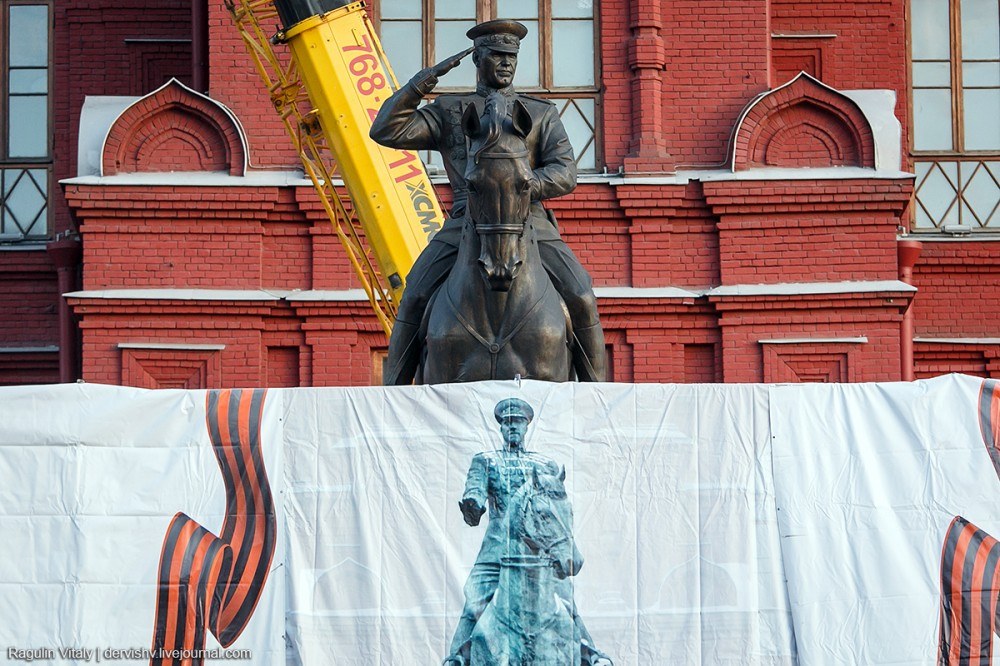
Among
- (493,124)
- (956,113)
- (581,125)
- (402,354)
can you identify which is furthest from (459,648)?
(956,113)

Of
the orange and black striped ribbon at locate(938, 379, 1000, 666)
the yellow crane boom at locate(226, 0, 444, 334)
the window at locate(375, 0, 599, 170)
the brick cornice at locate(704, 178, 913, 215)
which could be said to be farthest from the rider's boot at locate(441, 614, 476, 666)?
the window at locate(375, 0, 599, 170)

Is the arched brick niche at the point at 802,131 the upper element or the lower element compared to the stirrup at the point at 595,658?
Answer: upper

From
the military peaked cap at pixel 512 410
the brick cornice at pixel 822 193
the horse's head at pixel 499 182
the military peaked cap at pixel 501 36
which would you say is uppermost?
the brick cornice at pixel 822 193

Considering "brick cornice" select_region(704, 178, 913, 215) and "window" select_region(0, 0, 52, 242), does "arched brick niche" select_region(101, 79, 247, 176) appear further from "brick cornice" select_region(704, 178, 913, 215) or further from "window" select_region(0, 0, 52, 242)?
"brick cornice" select_region(704, 178, 913, 215)

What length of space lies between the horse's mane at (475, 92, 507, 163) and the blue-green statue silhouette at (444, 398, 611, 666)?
1.50 metres

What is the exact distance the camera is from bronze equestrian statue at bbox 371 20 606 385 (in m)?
11.5

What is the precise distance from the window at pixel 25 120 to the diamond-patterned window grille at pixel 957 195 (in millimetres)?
9375

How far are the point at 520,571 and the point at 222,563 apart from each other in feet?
4.82

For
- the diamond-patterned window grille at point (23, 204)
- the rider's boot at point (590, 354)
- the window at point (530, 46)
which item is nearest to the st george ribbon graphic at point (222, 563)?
the rider's boot at point (590, 354)

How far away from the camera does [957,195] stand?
2267 cm

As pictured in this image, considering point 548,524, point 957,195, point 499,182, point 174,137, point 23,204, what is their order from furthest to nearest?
point 23,204 → point 957,195 → point 174,137 → point 499,182 → point 548,524

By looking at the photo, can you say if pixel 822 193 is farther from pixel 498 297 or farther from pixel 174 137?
pixel 498 297

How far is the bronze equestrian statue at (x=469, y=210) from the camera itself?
11.5m

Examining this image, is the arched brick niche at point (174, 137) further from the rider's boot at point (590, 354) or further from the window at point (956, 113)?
the rider's boot at point (590, 354)
